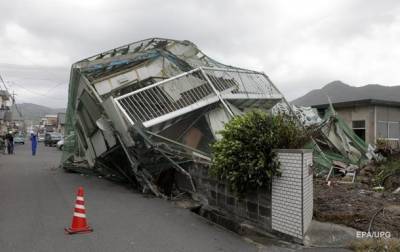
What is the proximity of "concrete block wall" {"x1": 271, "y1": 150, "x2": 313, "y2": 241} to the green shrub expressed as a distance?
0.63 ft

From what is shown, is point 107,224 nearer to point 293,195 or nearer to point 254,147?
point 254,147

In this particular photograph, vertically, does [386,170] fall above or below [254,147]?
below

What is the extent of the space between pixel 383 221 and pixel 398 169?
514cm

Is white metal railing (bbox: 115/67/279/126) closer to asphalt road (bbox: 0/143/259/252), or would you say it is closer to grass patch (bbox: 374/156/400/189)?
asphalt road (bbox: 0/143/259/252)

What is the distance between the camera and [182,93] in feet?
43.0

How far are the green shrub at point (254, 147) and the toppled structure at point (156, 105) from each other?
2.58 metres

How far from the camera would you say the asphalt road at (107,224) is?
6652 mm

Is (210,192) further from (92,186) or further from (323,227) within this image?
(92,186)

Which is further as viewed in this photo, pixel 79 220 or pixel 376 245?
pixel 79 220

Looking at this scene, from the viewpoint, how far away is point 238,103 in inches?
551

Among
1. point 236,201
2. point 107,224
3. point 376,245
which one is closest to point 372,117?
point 236,201

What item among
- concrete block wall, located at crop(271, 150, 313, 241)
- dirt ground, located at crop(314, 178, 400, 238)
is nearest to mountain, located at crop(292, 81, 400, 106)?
dirt ground, located at crop(314, 178, 400, 238)

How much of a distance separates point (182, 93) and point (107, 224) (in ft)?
19.6

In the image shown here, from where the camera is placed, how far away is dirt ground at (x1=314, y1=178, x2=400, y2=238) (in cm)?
688
